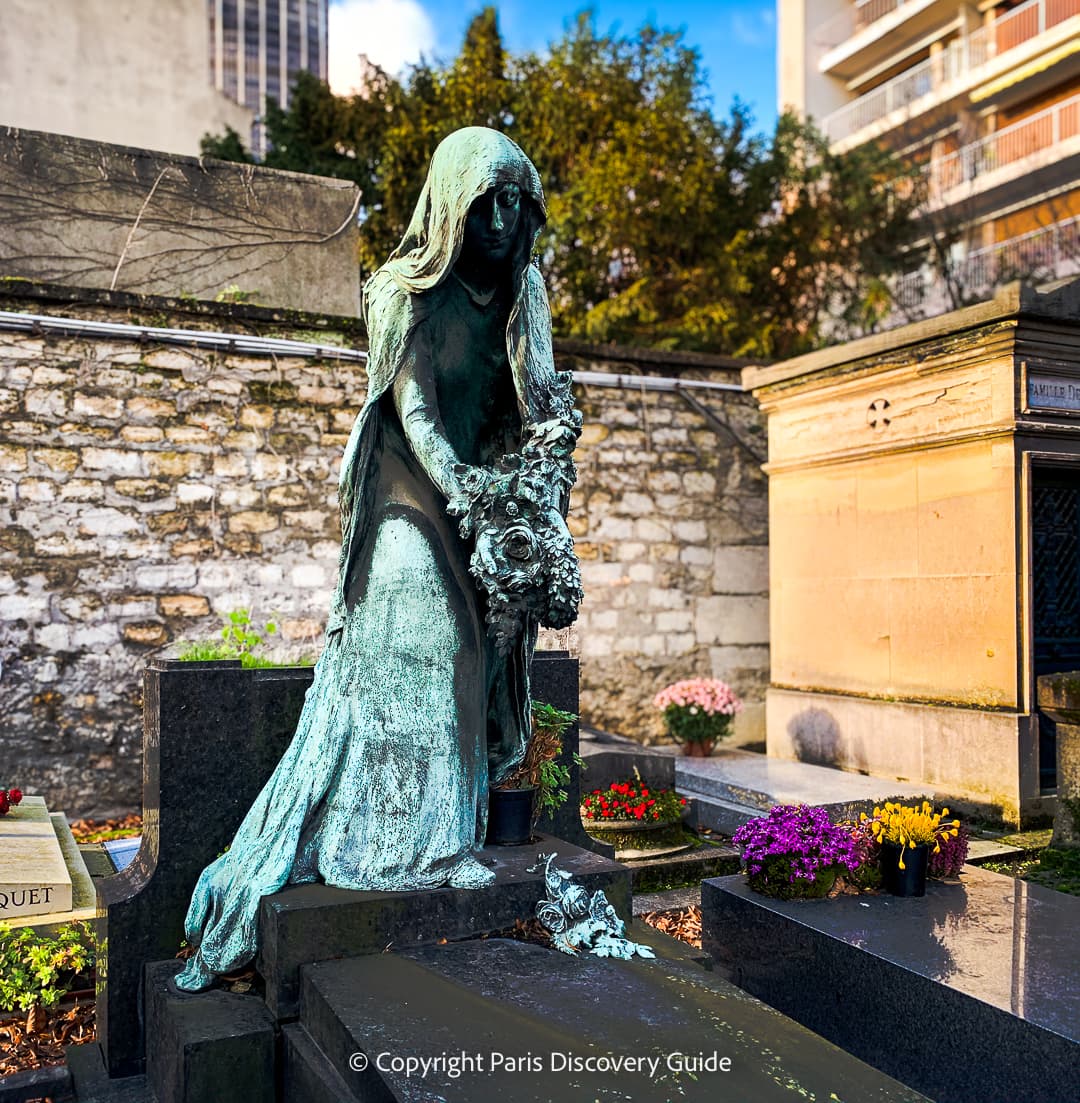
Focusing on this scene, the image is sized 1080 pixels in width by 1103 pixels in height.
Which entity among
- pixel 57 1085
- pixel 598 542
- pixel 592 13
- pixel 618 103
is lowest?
pixel 57 1085

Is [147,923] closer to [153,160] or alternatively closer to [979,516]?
[979,516]

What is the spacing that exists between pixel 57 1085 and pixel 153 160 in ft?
23.2

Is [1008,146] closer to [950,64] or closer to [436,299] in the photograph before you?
[950,64]

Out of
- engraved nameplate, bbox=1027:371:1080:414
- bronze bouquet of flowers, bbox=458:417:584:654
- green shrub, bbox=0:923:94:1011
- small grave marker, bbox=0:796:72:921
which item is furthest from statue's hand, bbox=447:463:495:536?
engraved nameplate, bbox=1027:371:1080:414

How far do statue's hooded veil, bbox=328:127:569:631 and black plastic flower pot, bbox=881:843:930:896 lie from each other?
213cm

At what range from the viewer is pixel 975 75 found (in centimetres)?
2367

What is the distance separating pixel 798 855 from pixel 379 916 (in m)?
1.78

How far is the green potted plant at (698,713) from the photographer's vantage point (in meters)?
7.82

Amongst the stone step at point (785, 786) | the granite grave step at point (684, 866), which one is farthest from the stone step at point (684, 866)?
the stone step at point (785, 786)

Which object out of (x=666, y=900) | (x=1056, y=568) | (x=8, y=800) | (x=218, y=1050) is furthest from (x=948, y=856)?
(x=8, y=800)

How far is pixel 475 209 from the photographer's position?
2988 millimetres

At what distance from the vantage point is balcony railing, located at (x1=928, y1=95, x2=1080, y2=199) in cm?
2184

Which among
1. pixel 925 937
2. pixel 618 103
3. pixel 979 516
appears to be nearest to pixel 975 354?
pixel 979 516

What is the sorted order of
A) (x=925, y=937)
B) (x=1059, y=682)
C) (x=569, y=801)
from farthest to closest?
(x=1059, y=682) → (x=569, y=801) → (x=925, y=937)
